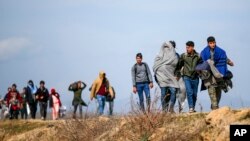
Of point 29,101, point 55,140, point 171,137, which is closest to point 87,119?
point 55,140

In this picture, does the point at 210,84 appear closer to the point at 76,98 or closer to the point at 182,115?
the point at 182,115

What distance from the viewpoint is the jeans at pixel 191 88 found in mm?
16523

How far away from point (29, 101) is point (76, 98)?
307 cm

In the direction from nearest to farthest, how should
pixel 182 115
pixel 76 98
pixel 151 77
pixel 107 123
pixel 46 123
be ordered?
pixel 182 115 → pixel 107 123 → pixel 151 77 → pixel 46 123 → pixel 76 98

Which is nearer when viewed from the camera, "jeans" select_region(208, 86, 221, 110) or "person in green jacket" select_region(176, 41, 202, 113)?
"jeans" select_region(208, 86, 221, 110)

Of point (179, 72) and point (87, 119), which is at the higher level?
point (179, 72)

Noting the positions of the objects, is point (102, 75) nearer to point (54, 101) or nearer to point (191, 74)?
point (54, 101)

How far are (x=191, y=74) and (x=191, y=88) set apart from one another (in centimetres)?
36

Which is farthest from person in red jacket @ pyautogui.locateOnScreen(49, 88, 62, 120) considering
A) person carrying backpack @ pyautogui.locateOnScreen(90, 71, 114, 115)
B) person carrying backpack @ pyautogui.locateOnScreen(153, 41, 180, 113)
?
person carrying backpack @ pyautogui.locateOnScreen(153, 41, 180, 113)

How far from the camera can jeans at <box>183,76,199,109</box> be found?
16.5 metres

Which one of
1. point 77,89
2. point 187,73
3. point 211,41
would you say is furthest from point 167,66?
point 77,89

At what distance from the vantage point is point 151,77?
18828mm

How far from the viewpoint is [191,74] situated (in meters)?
16.5

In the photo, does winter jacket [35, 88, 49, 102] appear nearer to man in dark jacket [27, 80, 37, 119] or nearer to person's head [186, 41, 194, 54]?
man in dark jacket [27, 80, 37, 119]
